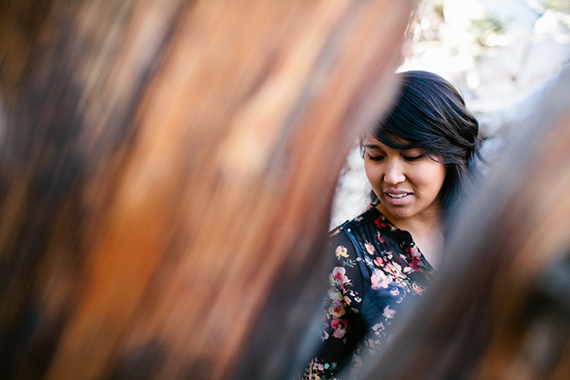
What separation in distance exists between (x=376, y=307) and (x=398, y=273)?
10 centimetres

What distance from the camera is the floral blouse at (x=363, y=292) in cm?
89

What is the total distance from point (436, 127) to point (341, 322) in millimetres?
483

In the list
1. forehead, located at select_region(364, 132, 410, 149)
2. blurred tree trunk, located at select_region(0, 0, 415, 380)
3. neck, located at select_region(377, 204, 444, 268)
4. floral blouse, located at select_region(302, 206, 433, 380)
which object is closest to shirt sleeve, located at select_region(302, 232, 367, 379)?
floral blouse, located at select_region(302, 206, 433, 380)

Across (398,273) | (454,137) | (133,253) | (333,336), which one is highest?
(454,137)

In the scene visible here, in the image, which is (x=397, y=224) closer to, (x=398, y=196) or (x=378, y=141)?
(x=398, y=196)

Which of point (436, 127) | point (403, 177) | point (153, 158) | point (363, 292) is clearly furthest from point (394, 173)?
point (153, 158)

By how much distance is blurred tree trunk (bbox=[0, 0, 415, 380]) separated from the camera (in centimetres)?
14

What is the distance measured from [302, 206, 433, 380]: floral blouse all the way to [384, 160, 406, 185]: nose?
15 cm

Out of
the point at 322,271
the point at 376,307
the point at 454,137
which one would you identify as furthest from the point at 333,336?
the point at 322,271

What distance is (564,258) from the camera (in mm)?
136

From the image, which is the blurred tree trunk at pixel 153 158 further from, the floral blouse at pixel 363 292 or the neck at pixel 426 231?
the neck at pixel 426 231

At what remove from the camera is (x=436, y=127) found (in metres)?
0.92

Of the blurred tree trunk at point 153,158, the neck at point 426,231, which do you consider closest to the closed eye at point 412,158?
the neck at point 426,231

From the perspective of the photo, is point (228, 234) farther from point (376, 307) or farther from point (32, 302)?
point (376, 307)
